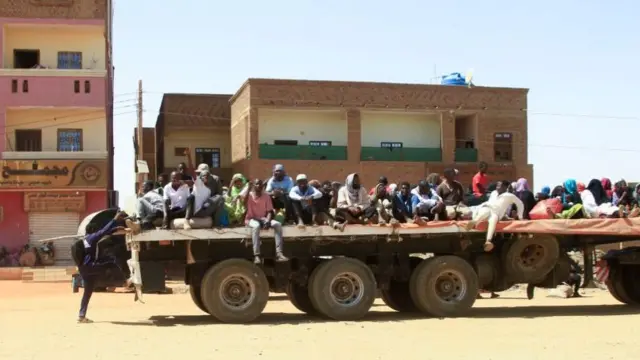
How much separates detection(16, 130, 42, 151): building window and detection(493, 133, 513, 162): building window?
805 inches

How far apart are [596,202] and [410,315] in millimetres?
4245

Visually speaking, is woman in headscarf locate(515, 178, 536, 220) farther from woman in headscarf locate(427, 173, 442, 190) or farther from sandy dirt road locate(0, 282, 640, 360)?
sandy dirt road locate(0, 282, 640, 360)

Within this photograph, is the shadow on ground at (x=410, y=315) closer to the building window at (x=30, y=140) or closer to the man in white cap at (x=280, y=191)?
the man in white cap at (x=280, y=191)

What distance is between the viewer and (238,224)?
51.5 ft

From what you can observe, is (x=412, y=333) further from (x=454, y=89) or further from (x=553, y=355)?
(x=454, y=89)

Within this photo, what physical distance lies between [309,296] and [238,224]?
170cm

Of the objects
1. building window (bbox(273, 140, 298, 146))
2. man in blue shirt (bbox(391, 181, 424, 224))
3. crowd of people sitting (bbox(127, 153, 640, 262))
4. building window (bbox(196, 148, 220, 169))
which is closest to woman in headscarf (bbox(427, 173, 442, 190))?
crowd of people sitting (bbox(127, 153, 640, 262))

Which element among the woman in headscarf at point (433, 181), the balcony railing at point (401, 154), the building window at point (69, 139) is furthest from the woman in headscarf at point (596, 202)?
the building window at point (69, 139)

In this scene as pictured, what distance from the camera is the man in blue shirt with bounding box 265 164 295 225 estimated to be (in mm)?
15891

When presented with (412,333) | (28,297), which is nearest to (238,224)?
(412,333)

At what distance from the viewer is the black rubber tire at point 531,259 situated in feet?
54.7

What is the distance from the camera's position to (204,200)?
15.4m

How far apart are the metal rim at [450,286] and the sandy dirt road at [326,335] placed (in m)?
0.48

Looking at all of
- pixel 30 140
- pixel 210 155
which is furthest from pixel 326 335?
pixel 210 155
